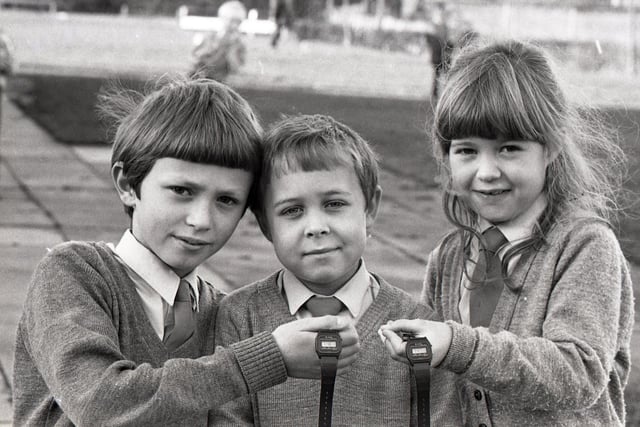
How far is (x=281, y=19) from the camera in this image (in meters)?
27.4

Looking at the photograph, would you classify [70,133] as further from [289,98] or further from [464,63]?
[464,63]

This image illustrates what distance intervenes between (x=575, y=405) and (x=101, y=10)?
33.5 meters

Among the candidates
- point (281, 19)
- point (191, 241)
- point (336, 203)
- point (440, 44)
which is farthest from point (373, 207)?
point (281, 19)

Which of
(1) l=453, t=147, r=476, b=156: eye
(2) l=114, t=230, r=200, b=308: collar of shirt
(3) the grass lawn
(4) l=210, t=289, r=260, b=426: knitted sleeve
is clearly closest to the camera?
(4) l=210, t=289, r=260, b=426: knitted sleeve

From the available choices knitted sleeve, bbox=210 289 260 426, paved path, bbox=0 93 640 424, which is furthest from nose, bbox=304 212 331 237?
paved path, bbox=0 93 640 424

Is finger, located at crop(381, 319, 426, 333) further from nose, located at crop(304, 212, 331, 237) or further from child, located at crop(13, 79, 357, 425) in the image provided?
nose, located at crop(304, 212, 331, 237)

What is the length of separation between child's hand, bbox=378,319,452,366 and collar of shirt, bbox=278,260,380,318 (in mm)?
339

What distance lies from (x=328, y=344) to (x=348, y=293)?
15.9 inches

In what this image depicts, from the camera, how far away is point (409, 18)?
34938 millimetres

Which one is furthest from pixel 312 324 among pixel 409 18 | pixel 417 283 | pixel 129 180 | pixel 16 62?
pixel 409 18

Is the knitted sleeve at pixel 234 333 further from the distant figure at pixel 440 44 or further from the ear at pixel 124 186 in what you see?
the distant figure at pixel 440 44

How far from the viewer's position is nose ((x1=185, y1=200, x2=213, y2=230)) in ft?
8.37

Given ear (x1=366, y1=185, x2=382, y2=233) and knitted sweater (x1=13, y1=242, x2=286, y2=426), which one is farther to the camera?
ear (x1=366, y1=185, x2=382, y2=233)

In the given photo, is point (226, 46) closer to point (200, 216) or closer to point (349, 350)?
point (200, 216)
